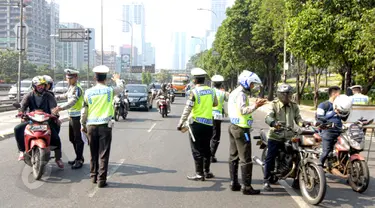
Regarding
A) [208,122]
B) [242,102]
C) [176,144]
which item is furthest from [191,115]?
[176,144]

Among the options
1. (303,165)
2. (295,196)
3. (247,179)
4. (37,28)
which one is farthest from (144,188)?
(37,28)

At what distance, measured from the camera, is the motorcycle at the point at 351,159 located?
247 inches

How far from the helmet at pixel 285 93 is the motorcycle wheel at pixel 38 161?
3.91 m

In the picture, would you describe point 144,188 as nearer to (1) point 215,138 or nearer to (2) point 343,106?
(1) point 215,138

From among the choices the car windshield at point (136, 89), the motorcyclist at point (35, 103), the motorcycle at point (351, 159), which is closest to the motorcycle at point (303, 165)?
the motorcycle at point (351, 159)

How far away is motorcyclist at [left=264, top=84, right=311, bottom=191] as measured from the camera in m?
6.16

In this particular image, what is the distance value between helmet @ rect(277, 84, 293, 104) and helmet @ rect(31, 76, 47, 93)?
13.4 ft

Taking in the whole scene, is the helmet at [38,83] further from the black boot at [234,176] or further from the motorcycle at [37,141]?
the black boot at [234,176]

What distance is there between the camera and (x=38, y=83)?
7.16 m

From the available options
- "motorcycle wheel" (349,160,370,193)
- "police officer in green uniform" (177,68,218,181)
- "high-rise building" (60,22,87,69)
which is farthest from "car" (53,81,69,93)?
"high-rise building" (60,22,87,69)

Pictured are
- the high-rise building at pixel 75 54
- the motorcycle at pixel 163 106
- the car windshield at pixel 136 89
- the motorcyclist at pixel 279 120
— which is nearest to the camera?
the motorcyclist at pixel 279 120

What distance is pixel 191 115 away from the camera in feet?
22.9

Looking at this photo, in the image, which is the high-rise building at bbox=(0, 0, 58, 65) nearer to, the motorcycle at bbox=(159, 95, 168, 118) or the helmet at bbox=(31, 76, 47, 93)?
the motorcycle at bbox=(159, 95, 168, 118)

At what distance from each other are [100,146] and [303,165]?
3.15 metres
